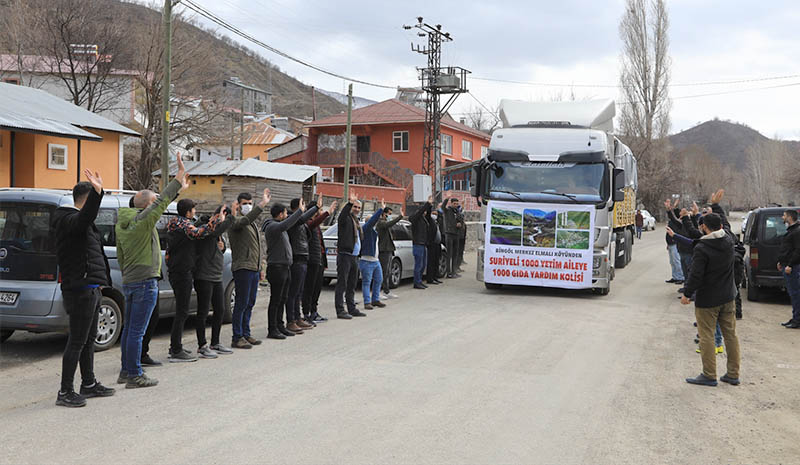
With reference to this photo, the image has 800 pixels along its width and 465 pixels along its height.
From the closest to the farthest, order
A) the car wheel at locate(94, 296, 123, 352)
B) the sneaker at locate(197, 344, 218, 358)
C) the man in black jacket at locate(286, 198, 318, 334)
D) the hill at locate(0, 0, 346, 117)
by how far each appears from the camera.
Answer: the sneaker at locate(197, 344, 218, 358) → the car wheel at locate(94, 296, 123, 352) → the man in black jacket at locate(286, 198, 318, 334) → the hill at locate(0, 0, 346, 117)

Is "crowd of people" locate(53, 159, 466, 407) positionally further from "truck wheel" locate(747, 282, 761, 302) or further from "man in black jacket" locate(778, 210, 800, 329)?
"truck wheel" locate(747, 282, 761, 302)

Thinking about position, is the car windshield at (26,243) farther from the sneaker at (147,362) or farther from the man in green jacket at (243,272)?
the man in green jacket at (243,272)

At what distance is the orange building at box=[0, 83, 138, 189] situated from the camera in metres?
17.3

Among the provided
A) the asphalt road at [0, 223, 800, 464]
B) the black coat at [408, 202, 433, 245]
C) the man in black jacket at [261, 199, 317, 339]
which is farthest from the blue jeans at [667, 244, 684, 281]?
the man in black jacket at [261, 199, 317, 339]

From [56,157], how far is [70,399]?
59.0ft

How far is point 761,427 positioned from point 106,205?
7785 millimetres

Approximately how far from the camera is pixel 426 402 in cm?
604

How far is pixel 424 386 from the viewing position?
6.60 meters

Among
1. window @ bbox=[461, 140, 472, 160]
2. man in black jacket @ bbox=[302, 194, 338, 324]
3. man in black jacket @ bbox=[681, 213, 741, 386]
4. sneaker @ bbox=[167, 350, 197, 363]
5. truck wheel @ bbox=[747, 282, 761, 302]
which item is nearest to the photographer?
man in black jacket @ bbox=[681, 213, 741, 386]

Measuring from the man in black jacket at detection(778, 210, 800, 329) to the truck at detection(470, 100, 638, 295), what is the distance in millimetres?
3347

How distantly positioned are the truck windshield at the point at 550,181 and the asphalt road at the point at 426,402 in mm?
3912

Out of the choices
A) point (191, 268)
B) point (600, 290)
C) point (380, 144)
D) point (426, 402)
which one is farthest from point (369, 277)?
point (380, 144)

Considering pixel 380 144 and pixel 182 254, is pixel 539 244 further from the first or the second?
pixel 380 144

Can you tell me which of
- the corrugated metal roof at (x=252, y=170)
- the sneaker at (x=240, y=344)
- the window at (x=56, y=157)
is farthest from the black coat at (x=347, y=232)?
the corrugated metal roof at (x=252, y=170)
